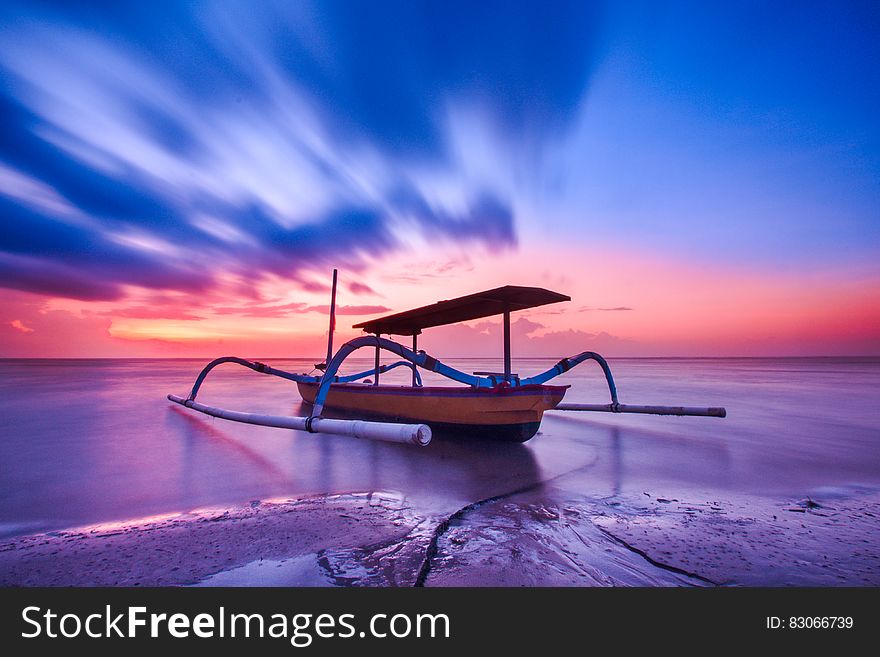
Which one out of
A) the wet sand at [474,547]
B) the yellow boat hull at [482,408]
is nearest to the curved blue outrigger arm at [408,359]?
the yellow boat hull at [482,408]

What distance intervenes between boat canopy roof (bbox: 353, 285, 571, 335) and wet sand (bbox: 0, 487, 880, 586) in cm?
516

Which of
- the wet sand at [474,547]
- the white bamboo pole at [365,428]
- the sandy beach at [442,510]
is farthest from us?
the white bamboo pole at [365,428]

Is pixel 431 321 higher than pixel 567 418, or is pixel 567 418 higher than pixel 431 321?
pixel 431 321

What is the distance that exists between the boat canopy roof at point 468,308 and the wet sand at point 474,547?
5.16m

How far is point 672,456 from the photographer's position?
28.9 feet

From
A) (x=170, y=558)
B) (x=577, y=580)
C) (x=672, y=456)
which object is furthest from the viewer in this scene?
(x=672, y=456)

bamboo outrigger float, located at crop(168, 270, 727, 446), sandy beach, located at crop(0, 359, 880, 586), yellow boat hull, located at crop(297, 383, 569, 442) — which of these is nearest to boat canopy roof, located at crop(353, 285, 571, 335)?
bamboo outrigger float, located at crop(168, 270, 727, 446)

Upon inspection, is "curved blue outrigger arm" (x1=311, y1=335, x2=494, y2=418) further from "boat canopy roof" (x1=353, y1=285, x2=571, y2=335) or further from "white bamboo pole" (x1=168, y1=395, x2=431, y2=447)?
"boat canopy roof" (x1=353, y1=285, x2=571, y2=335)

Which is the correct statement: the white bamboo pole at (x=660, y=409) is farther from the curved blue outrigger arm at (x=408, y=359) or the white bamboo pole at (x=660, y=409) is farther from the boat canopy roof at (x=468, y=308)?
the boat canopy roof at (x=468, y=308)

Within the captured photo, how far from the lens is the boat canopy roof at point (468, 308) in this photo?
936cm
